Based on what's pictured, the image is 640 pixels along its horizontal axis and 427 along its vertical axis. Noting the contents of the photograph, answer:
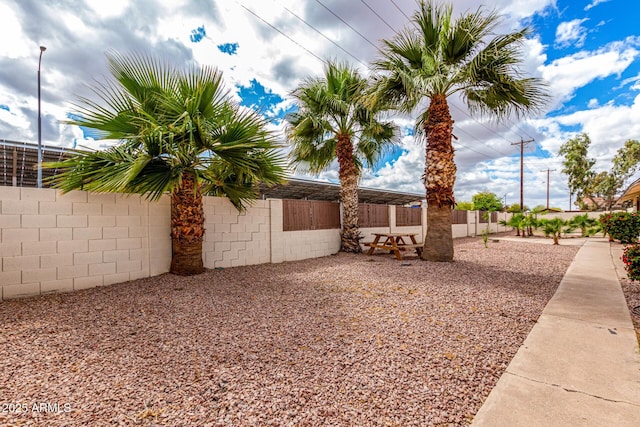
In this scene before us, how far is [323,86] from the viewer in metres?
8.64

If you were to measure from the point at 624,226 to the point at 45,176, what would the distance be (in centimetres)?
2665

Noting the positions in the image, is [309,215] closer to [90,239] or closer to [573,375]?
[90,239]

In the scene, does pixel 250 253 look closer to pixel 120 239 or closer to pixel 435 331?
pixel 120 239

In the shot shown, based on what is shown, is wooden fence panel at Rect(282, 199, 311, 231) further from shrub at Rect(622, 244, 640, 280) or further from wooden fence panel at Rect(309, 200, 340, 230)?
shrub at Rect(622, 244, 640, 280)

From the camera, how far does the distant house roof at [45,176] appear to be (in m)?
9.61

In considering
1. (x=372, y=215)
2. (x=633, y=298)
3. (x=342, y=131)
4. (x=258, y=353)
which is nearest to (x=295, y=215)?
(x=342, y=131)

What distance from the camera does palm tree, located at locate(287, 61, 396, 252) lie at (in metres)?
8.45

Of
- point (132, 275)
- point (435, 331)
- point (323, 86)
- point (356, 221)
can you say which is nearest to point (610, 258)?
point (356, 221)

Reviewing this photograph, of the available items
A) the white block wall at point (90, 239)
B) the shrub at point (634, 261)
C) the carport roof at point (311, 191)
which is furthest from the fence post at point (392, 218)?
the shrub at point (634, 261)

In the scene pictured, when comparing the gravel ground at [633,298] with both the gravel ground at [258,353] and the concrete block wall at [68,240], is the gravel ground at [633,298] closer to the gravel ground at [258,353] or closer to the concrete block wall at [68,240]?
the gravel ground at [258,353]

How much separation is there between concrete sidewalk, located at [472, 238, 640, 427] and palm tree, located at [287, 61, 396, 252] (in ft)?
19.6

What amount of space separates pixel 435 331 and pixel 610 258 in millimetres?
9032

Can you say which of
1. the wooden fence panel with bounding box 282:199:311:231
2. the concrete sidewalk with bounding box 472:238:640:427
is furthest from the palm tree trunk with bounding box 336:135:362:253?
the concrete sidewalk with bounding box 472:238:640:427

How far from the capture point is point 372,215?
33.9 feet
